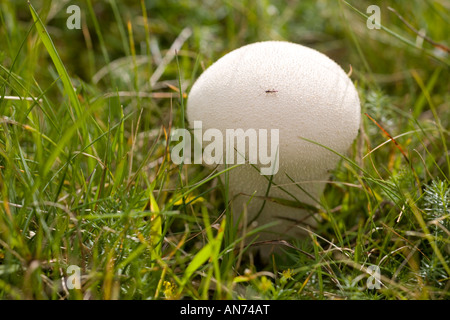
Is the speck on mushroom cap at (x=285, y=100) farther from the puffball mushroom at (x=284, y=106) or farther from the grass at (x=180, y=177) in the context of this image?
the grass at (x=180, y=177)

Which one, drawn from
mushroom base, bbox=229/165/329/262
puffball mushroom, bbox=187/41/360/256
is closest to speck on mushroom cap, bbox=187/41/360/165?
puffball mushroom, bbox=187/41/360/256

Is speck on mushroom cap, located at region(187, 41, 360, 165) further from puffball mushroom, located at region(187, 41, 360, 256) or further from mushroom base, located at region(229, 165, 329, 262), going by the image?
mushroom base, located at region(229, 165, 329, 262)

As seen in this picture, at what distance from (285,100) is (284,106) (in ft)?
0.06

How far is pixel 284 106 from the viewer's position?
1135 mm

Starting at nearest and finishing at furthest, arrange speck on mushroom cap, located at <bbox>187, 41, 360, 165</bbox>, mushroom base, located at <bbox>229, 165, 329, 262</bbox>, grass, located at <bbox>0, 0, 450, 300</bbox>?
grass, located at <bbox>0, 0, 450, 300</bbox>
speck on mushroom cap, located at <bbox>187, 41, 360, 165</bbox>
mushroom base, located at <bbox>229, 165, 329, 262</bbox>

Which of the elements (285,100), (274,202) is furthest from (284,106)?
(274,202)

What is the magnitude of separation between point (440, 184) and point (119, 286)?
2.93ft

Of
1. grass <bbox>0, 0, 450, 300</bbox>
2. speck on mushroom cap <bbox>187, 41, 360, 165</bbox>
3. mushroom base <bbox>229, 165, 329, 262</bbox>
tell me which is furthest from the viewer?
mushroom base <bbox>229, 165, 329, 262</bbox>

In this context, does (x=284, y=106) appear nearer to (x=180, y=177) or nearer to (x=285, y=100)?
(x=285, y=100)

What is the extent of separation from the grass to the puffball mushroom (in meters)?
0.11

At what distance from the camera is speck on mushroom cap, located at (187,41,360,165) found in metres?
1.14

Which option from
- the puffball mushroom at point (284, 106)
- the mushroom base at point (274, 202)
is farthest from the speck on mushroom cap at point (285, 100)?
the mushroom base at point (274, 202)
